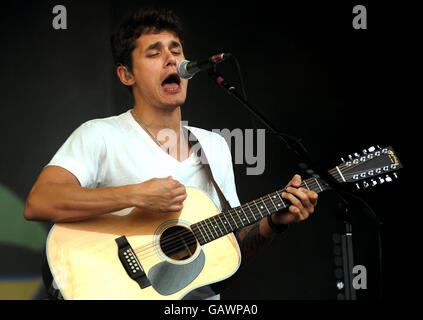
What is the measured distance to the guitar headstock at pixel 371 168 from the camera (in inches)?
76.8

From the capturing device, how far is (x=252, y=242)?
2.39 metres

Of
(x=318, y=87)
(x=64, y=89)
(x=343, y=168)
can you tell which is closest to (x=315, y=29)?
(x=318, y=87)

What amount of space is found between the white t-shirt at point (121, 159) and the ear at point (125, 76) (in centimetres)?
21

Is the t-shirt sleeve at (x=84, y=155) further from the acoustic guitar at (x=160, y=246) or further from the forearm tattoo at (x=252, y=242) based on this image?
the forearm tattoo at (x=252, y=242)

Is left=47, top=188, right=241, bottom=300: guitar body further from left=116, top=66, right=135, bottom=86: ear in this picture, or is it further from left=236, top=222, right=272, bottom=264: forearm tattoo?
left=116, top=66, right=135, bottom=86: ear

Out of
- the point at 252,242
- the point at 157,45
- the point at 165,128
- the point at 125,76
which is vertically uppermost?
the point at 157,45

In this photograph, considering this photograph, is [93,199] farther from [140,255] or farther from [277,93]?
[277,93]

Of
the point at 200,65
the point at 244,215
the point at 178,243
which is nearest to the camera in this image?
the point at 200,65

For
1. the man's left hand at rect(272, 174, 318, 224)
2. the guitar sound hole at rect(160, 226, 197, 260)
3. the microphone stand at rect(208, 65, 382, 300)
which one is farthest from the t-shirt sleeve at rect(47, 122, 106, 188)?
the man's left hand at rect(272, 174, 318, 224)

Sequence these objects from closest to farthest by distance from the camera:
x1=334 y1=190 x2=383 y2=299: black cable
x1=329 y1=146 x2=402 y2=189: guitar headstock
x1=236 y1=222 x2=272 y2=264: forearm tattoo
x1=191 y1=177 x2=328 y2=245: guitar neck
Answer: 1. x1=334 y1=190 x2=383 y2=299: black cable
2. x1=329 y1=146 x2=402 y2=189: guitar headstock
3. x1=191 y1=177 x2=328 y2=245: guitar neck
4. x1=236 y1=222 x2=272 y2=264: forearm tattoo

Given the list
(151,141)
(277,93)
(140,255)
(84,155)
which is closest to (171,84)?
(151,141)

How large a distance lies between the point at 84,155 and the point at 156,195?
440 millimetres

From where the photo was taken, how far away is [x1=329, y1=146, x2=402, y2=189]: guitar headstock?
6.40 ft

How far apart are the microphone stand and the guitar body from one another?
1.68ft
